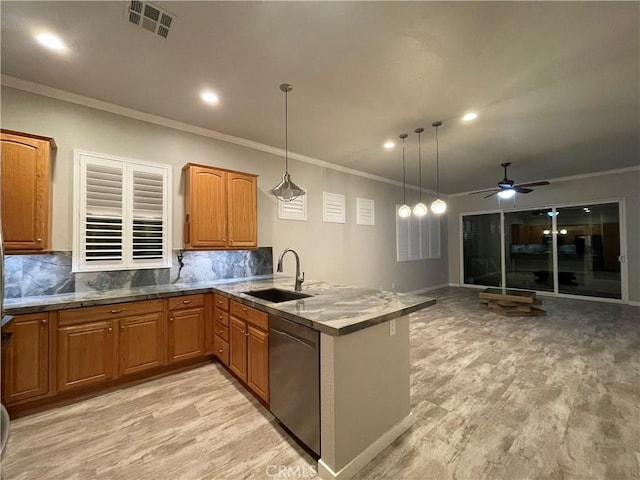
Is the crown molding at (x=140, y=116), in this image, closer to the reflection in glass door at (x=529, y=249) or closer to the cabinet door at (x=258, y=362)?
→ the cabinet door at (x=258, y=362)

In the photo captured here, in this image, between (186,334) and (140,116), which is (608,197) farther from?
(140,116)

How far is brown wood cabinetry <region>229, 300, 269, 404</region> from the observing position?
228cm

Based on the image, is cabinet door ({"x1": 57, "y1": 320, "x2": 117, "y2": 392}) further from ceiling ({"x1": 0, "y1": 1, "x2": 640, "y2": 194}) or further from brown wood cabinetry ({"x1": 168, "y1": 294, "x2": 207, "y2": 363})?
ceiling ({"x1": 0, "y1": 1, "x2": 640, "y2": 194})

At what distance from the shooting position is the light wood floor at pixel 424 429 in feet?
5.85

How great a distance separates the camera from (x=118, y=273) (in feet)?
10.4

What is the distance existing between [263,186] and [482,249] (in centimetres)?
698

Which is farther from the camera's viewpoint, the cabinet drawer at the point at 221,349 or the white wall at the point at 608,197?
the white wall at the point at 608,197

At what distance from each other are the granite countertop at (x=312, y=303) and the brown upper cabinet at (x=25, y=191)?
0.56 meters

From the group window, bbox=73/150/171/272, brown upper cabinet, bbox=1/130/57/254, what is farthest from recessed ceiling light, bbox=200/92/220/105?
brown upper cabinet, bbox=1/130/57/254

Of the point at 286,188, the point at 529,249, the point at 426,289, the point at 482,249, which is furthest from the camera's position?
the point at 482,249

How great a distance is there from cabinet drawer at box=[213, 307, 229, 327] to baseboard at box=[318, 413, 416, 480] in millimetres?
1637

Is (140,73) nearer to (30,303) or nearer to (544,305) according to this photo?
(30,303)

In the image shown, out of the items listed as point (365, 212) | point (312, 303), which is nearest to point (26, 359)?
point (312, 303)

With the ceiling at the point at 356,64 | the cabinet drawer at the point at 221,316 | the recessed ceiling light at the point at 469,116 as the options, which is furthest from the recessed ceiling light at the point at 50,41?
the recessed ceiling light at the point at 469,116
